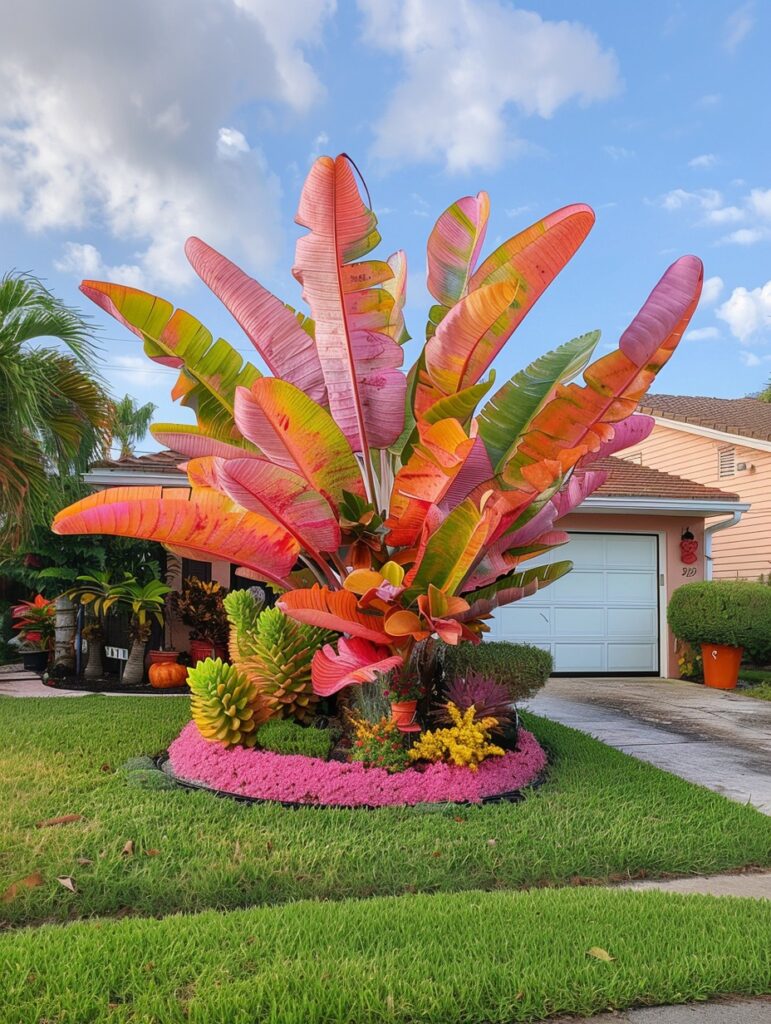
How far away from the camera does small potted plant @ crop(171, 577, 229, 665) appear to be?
10055 millimetres

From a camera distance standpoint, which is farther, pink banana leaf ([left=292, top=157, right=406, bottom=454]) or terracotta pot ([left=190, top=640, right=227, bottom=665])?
terracotta pot ([left=190, top=640, right=227, bottom=665])

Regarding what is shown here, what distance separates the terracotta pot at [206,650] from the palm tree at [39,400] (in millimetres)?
2649

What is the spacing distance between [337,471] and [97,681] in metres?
6.54

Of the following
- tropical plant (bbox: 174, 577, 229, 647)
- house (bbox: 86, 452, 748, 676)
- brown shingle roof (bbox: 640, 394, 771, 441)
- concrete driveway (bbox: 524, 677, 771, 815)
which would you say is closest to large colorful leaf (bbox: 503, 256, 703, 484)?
concrete driveway (bbox: 524, 677, 771, 815)

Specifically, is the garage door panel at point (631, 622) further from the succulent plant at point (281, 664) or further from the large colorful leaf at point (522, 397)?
the large colorful leaf at point (522, 397)

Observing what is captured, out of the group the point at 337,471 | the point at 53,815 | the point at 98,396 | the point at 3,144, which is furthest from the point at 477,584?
the point at 3,144

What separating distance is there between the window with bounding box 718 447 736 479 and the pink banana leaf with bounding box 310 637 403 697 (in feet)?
43.0

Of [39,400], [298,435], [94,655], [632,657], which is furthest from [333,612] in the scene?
[632,657]

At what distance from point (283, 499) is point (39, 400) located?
4559 millimetres

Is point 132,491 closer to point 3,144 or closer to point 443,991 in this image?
point 443,991

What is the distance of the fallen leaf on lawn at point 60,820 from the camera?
4.02m

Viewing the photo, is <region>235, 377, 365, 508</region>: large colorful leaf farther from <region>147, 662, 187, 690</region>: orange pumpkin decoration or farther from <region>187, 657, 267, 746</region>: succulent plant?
<region>147, 662, 187, 690</region>: orange pumpkin decoration

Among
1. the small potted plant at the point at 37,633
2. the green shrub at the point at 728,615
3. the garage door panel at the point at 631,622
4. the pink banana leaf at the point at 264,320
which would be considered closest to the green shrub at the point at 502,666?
the pink banana leaf at the point at 264,320

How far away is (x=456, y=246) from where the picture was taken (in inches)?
211
